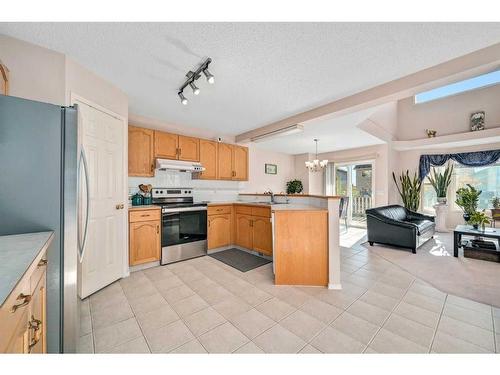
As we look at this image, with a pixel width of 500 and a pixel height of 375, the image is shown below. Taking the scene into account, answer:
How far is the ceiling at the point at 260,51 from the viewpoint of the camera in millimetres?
1552

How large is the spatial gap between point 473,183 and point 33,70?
27.4ft

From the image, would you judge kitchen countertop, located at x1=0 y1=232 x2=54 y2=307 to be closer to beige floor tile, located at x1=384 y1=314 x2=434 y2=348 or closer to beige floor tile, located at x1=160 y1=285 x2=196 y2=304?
beige floor tile, located at x1=160 y1=285 x2=196 y2=304

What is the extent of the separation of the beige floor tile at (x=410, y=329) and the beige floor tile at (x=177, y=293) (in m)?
1.87

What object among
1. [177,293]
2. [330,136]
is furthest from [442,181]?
[177,293]

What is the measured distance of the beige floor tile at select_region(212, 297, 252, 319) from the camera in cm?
183

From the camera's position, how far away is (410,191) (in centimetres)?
540

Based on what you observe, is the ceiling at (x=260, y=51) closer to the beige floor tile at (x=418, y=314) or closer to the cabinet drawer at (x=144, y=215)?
the cabinet drawer at (x=144, y=215)

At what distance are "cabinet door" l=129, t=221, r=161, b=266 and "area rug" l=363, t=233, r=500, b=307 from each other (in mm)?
3568

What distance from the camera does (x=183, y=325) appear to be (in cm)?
168

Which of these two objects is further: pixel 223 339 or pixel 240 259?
pixel 240 259

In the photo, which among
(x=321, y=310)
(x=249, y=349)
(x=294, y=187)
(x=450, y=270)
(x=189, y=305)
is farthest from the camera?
(x=294, y=187)

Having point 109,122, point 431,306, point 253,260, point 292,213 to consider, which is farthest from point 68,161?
point 431,306

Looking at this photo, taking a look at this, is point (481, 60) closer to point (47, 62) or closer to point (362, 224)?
point (47, 62)

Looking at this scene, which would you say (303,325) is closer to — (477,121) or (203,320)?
(203,320)
